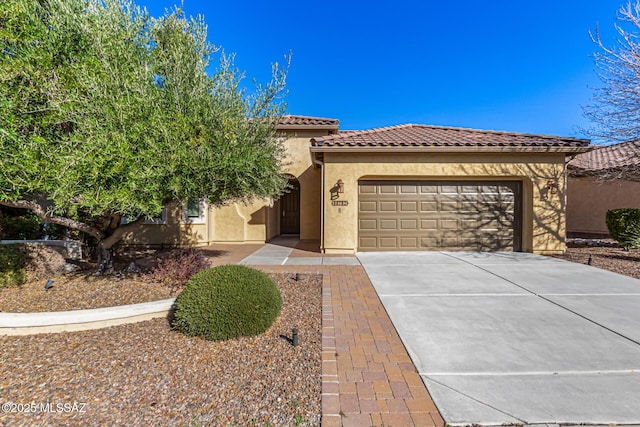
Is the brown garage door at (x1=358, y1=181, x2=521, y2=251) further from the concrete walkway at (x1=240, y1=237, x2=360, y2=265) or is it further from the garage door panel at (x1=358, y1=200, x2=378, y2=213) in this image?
the concrete walkway at (x1=240, y1=237, x2=360, y2=265)

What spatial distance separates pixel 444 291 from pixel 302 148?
367 inches

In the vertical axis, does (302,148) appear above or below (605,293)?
above

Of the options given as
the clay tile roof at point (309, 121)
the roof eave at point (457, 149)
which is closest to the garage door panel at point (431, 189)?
the roof eave at point (457, 149)

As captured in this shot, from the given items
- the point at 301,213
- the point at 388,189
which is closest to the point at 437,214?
the point at 388,189

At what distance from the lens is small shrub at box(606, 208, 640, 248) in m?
10.1

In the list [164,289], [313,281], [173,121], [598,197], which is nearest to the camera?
[173,121]

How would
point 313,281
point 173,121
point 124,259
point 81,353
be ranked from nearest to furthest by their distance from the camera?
point 81,353 → point 173,121 → point 313,281 → point 124,259

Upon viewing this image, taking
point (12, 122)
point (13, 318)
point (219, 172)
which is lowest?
point (13, 318)

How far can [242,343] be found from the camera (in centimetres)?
362

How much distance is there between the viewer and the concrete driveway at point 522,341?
2543mm

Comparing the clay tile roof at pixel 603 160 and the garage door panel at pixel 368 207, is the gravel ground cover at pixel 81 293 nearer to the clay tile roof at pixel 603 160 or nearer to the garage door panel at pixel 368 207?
the garage door panel at pixel 368 207

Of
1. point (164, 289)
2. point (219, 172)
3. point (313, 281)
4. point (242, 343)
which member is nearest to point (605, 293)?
point (313, 281)

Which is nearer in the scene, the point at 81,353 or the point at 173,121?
the point at 81,353

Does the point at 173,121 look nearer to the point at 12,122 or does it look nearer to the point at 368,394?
the point at 12,122
